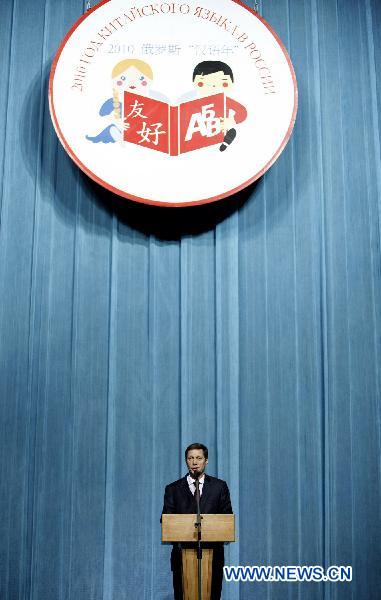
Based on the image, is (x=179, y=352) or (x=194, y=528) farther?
(x=179, y=352)

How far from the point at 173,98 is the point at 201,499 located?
211cm

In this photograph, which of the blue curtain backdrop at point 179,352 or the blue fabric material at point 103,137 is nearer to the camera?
the blue curtain backdrop at point 179,352

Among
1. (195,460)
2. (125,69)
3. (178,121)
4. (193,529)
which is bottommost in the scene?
(193,529)

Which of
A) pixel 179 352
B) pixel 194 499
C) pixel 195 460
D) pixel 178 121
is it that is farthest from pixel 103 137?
pixel 194 499

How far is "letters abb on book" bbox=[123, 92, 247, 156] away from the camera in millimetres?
3852

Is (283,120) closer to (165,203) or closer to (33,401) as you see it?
(165,203)

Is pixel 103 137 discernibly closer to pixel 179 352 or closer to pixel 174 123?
pixel 174 123

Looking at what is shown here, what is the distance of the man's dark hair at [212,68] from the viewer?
13.0 ft

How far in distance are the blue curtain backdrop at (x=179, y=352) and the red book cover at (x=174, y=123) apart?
36cm

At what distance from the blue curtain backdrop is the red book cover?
14.0 inches

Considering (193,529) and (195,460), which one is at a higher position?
(195,460)

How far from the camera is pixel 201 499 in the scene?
10.7 ft

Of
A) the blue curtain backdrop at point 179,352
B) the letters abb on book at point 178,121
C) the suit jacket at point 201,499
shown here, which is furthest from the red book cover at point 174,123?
the suit jacket at point 201,499

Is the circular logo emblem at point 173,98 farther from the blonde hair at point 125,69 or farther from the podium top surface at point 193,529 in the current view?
the podium top surface at point 193,529
